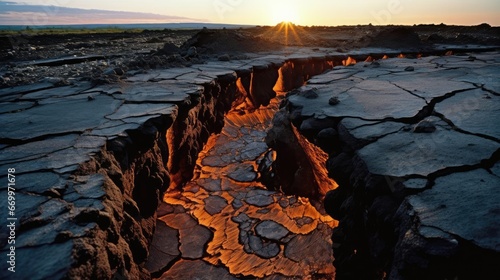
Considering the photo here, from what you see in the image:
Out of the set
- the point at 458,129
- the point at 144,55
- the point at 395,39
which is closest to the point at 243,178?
the point at 458,129

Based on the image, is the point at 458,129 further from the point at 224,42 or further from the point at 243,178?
the point at 224,42

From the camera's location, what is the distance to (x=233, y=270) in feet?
7.59

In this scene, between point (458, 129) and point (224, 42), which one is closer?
point (458, 129)

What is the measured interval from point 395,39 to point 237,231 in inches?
321

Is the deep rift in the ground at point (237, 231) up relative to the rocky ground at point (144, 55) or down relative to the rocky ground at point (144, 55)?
down

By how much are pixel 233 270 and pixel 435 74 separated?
3.21 metres

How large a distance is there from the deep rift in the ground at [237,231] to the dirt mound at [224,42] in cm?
398

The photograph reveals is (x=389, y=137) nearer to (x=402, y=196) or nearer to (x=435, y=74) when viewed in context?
(x=402, y=196)

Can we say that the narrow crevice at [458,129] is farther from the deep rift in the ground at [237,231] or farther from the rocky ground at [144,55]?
the rocky ground at [144,55]

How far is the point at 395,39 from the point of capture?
28.4 feet

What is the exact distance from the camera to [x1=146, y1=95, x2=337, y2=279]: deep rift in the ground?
232 cm

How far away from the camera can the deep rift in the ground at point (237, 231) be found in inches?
91.5

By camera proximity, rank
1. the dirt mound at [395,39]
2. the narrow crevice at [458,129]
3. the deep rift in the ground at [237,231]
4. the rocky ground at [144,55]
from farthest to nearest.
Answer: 1. the dirt mound at [395,39]
2. the rocky ground at [144,55]
3. the deep rift in the ground at [237,231]
4. the narrow crevice at [458,129]

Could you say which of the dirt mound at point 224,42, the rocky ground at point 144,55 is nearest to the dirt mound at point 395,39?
the rocky ground at point 144,55
